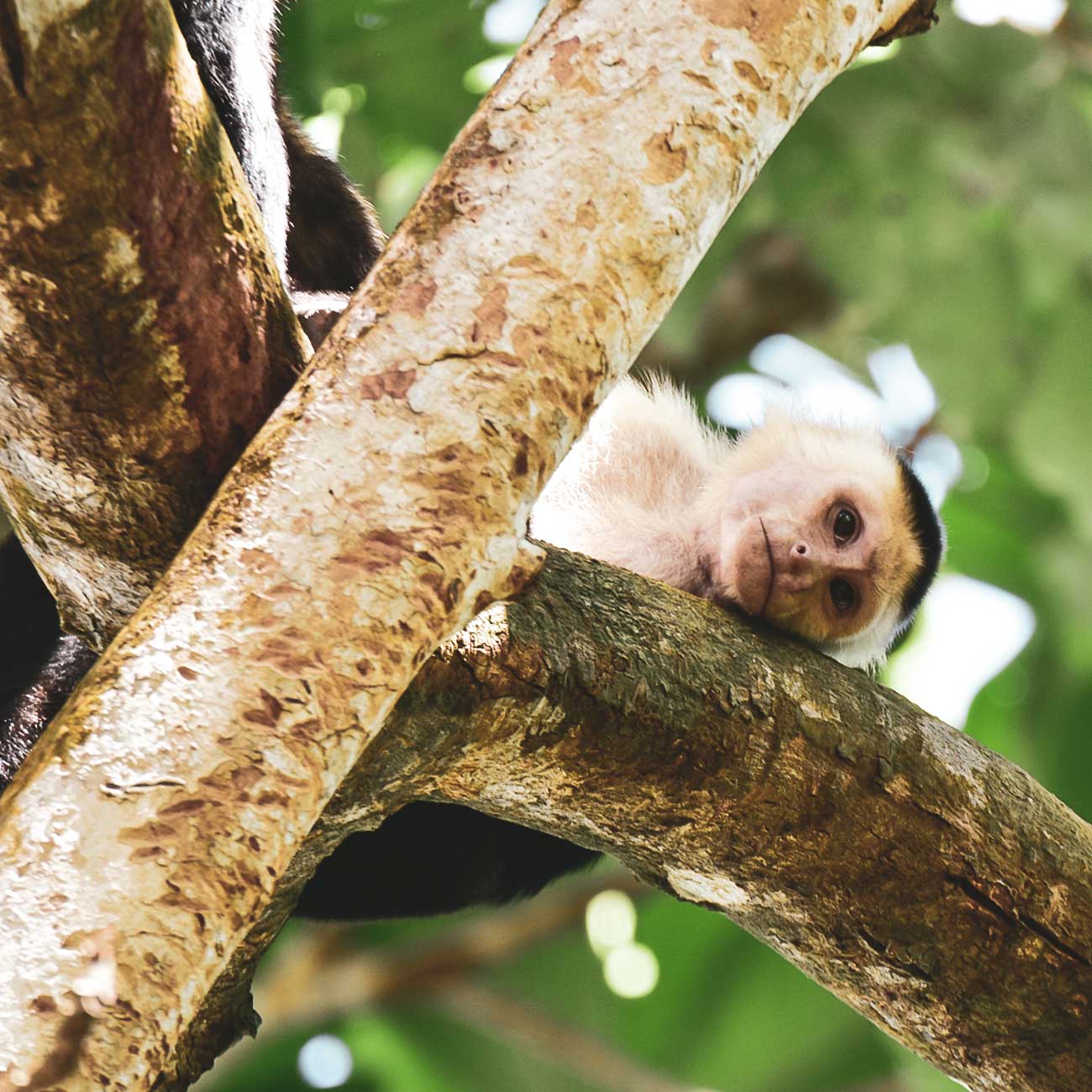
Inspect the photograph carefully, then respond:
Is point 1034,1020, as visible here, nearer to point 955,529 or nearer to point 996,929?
point 996,929

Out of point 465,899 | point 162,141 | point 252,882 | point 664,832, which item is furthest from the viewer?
point 465,899

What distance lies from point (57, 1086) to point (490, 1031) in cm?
372

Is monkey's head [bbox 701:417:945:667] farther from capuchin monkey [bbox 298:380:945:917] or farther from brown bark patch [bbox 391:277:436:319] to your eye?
brown bark patch [bbox 391:277:436:319]

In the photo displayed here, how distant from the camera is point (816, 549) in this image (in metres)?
2.49

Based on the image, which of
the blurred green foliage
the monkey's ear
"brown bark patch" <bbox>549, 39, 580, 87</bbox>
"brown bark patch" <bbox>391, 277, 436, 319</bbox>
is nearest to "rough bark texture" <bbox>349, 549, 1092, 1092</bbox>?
"brown bark patch" <bbox>391, 277, 436, 319</bbox>

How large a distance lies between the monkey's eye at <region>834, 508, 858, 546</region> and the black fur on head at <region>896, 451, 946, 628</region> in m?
0.14

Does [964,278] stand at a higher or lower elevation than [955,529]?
higher

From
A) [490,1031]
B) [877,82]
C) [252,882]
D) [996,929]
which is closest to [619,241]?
[252,882]

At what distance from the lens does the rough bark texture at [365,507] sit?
3.70 feet

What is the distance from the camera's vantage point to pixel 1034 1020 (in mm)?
1926

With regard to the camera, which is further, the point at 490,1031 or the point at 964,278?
the point at 490,1031

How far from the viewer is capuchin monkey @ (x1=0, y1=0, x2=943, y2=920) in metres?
1.91

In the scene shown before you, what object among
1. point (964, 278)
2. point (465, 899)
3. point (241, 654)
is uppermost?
point (964, 278)

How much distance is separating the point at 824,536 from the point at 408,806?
33.4 inches
